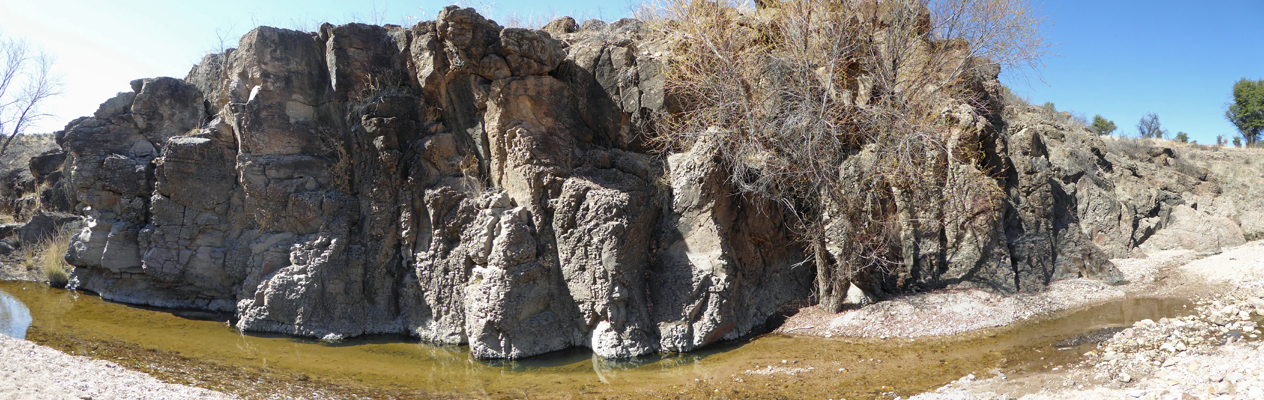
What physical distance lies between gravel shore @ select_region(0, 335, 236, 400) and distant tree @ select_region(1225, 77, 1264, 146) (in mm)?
39016

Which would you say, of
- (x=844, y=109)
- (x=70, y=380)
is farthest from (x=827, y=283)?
(x=70, y=380)

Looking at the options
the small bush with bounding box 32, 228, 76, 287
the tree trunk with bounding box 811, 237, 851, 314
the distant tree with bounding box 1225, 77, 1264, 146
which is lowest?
the tree trunk with bounding box 811, 237, 851, 314

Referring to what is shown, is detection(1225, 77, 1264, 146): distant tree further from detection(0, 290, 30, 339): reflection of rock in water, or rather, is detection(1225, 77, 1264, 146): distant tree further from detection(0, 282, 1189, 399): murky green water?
detection(0, 290, 30, 339): reflection of rock in water

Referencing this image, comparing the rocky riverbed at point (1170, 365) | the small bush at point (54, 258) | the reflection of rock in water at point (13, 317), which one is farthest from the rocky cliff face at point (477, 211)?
the rocky riverbed at point (1170, 365)

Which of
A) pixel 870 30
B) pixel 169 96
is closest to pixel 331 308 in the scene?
pixel 169 96

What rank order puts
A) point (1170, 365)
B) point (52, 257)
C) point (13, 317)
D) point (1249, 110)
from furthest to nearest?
point (1249, 110)
point (52, 257)
point (13, 317)
point (1170, 365)

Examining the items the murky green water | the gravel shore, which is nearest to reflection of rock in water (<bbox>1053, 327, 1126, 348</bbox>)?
the murky green water

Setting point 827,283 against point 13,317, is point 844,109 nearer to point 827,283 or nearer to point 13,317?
point 827,283

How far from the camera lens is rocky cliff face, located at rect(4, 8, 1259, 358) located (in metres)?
8.94

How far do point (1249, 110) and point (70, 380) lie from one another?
4107cm

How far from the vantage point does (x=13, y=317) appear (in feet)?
33.7

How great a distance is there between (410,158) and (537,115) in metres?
2.50

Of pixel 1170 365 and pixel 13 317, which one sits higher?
pixel 13 317

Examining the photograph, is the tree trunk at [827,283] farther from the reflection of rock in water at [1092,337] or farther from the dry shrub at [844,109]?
the reflection of rock in water at [1092,337]
